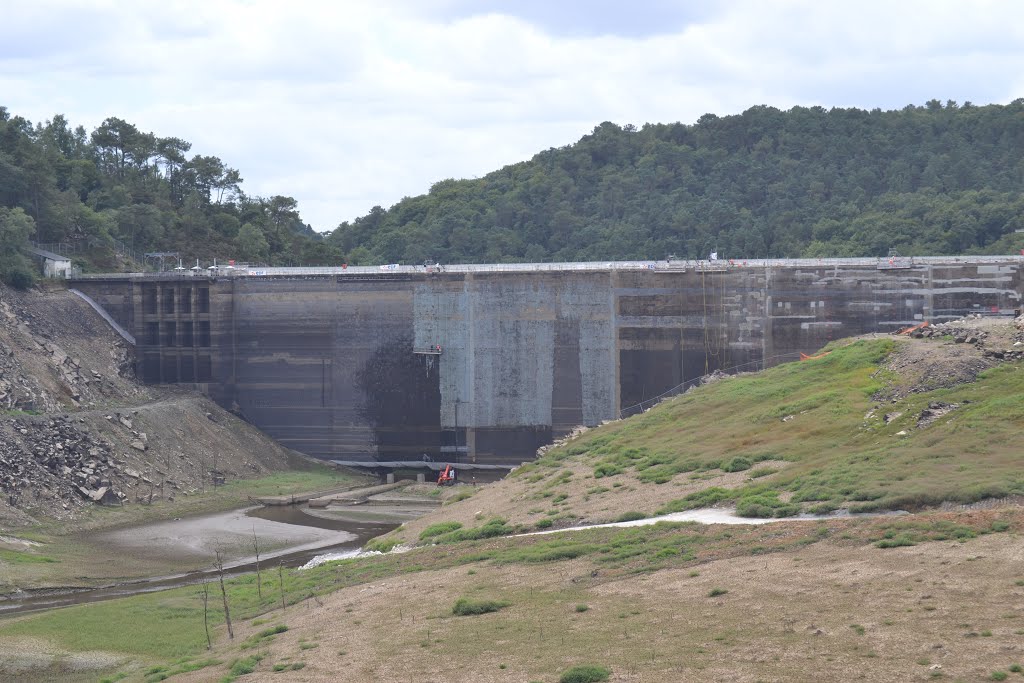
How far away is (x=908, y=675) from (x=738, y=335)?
245 ft

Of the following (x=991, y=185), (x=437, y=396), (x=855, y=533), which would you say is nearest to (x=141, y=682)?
(x=855, y=533)

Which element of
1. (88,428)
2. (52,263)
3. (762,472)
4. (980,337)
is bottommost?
(88,428)

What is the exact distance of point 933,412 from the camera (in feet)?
204

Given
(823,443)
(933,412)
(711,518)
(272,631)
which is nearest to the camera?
(272,631)

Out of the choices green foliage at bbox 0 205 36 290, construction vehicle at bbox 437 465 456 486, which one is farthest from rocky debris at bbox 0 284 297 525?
Result: construction vehicle at bbox 437 465 456 486

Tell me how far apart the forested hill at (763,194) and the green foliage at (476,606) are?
4464 inches

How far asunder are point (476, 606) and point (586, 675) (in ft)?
31.8

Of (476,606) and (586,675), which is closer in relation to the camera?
(586,675)

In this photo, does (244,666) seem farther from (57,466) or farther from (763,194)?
(763,194)

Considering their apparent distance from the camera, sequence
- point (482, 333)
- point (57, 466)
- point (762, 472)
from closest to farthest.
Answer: point (762, 472), point (57, 466), point (482, 333)

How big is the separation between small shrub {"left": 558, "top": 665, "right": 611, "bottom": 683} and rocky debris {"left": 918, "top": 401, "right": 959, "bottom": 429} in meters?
28.8

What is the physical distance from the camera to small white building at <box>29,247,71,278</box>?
11938 cm

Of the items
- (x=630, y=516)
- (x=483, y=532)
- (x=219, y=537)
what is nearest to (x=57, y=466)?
(x=219, y=537)

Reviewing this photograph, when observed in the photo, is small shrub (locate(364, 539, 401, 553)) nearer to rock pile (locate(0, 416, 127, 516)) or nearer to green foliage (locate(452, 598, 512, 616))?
green foliage (locate(452, 598, 512, 616))
